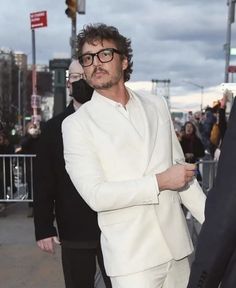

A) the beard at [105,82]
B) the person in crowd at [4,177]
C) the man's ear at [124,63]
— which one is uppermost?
the man's ear at [124,63]

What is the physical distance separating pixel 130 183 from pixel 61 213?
104cm

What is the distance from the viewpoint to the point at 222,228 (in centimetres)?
137

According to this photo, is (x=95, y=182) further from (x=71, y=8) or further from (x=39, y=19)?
A: (x=39, y=19)

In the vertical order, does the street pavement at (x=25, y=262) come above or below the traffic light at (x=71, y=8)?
below

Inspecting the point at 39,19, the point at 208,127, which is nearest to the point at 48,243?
the point at 208,127

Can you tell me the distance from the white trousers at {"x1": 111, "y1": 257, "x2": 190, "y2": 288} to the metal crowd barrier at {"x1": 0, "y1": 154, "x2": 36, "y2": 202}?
21.0 feet

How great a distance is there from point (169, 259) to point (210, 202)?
838mm

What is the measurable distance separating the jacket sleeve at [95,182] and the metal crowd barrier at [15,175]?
20.7 feet

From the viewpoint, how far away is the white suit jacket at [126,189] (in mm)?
2127

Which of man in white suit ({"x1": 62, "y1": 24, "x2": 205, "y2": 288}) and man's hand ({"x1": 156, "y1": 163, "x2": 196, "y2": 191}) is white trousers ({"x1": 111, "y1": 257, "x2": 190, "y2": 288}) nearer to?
man in white suit ({"x1": 62, "y1": 24, "x2": 205, "y2": 288})

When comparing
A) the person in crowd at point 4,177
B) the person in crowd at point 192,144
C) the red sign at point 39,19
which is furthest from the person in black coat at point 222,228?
the red sign at point 39,19

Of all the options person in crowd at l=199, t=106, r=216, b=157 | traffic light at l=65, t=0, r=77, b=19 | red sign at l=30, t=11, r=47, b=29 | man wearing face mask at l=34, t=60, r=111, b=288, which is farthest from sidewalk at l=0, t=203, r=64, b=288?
red sign at l=30, t=11, r=47, b=29

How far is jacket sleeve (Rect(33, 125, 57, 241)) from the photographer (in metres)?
3.00

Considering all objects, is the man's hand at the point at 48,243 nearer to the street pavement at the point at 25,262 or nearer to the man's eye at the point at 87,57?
the man's eye at the point at 87,57
